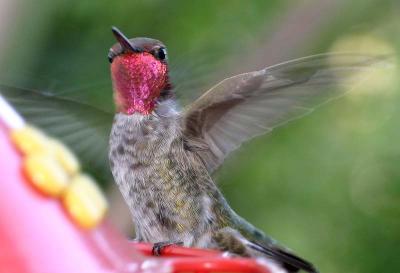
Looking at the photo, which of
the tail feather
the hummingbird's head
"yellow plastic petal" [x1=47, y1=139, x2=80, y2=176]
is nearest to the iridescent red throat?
the hummingbird's head

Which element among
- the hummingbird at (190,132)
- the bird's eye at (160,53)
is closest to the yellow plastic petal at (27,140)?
the hummingbird at (190,132)

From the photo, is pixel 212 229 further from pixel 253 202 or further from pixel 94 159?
pixel 253 202

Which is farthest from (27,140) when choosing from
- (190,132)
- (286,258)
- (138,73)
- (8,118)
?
(190,132)

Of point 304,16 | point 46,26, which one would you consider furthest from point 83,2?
point 304,16

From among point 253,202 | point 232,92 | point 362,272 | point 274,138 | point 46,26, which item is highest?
point 46,26

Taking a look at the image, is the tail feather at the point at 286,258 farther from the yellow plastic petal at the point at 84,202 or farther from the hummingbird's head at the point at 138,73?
the yellow plastic petal at the point at 84,202

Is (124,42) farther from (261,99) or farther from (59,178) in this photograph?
(59,178)
